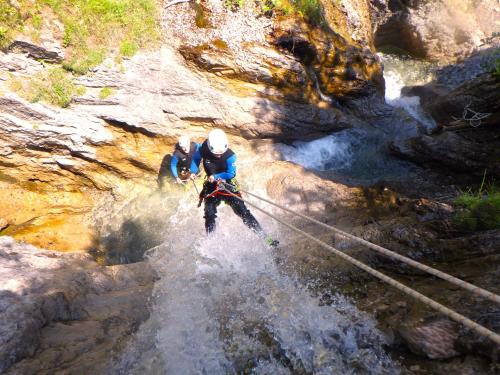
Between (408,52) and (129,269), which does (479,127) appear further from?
(129,269)

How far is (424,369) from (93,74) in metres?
8.11

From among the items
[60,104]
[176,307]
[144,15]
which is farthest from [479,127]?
[60,104]

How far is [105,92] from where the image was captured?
713 centimetres

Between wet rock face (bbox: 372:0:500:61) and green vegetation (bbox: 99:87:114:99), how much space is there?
12146mm

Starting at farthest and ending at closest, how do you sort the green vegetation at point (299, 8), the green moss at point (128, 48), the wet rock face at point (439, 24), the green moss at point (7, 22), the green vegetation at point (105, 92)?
the wet rock face at point (439, 24)
the green vegetation at point (299, 8)
the green moss at point (128, 48)
the green vegetation at point (105, 92)
the green moss at point (7, 22)

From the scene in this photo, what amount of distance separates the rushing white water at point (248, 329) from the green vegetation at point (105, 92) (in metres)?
4.46

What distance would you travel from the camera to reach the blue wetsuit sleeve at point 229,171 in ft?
19.7

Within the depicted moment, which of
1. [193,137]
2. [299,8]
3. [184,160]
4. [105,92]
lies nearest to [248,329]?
[184,160]

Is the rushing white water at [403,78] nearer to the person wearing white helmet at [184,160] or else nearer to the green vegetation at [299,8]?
the green vegetation at [299,8]

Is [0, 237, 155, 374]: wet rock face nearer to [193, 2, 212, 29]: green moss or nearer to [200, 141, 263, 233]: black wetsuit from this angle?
[200, 141, 263, 233]: black wetsuit

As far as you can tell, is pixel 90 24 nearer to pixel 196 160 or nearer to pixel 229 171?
pixel 196 160

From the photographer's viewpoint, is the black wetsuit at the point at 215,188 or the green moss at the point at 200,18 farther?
the green moss at the point at 200,18

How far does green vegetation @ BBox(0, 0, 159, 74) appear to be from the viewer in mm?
6414

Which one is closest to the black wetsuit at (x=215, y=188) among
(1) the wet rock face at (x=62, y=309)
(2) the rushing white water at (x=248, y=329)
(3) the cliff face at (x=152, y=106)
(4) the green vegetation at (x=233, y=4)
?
(2) the rushing white water at (x=248, y=329)
